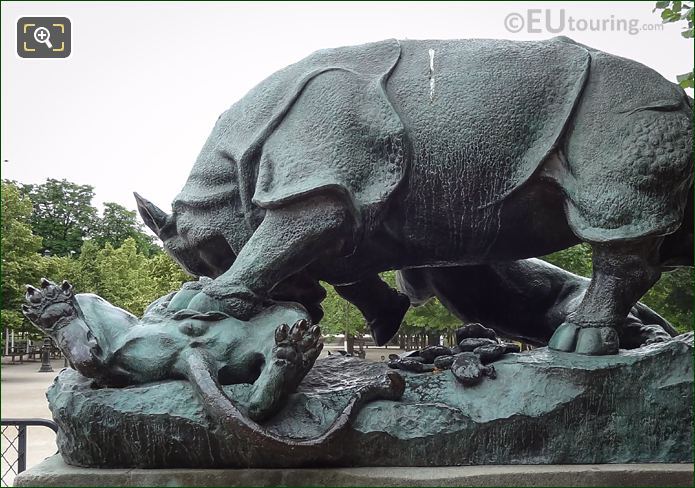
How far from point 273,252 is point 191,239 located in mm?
579

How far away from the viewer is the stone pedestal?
2879 millimetres

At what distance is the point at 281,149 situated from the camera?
3352mm

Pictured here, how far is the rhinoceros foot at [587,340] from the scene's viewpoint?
3.23 metres

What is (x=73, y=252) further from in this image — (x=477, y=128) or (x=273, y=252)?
(x=477, y=128)

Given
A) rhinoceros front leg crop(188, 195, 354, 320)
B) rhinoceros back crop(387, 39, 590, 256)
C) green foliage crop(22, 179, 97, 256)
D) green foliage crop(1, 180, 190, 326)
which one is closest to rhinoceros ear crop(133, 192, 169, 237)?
rhinoceros front leg crop(188, 195, 354, 320)

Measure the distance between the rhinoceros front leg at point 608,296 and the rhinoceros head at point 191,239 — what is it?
168cm

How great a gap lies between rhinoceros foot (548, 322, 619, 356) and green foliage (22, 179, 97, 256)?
25.6 metres

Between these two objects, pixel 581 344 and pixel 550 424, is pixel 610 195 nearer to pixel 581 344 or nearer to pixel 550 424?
pixel 581 344

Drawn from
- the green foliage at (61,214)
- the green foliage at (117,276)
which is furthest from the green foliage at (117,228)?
the green foliage at (117,276)

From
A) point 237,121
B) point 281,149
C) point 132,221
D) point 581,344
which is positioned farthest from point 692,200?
point 132,221

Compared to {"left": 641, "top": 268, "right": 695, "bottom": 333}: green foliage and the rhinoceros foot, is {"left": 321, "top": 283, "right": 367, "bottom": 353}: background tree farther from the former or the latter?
the rhinoceros foot

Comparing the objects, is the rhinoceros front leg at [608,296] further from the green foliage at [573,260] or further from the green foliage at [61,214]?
the green foliage at [61,214]

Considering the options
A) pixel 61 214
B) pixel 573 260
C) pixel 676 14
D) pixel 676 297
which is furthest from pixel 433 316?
pixel 61 214

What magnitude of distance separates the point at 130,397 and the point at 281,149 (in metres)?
1.28
